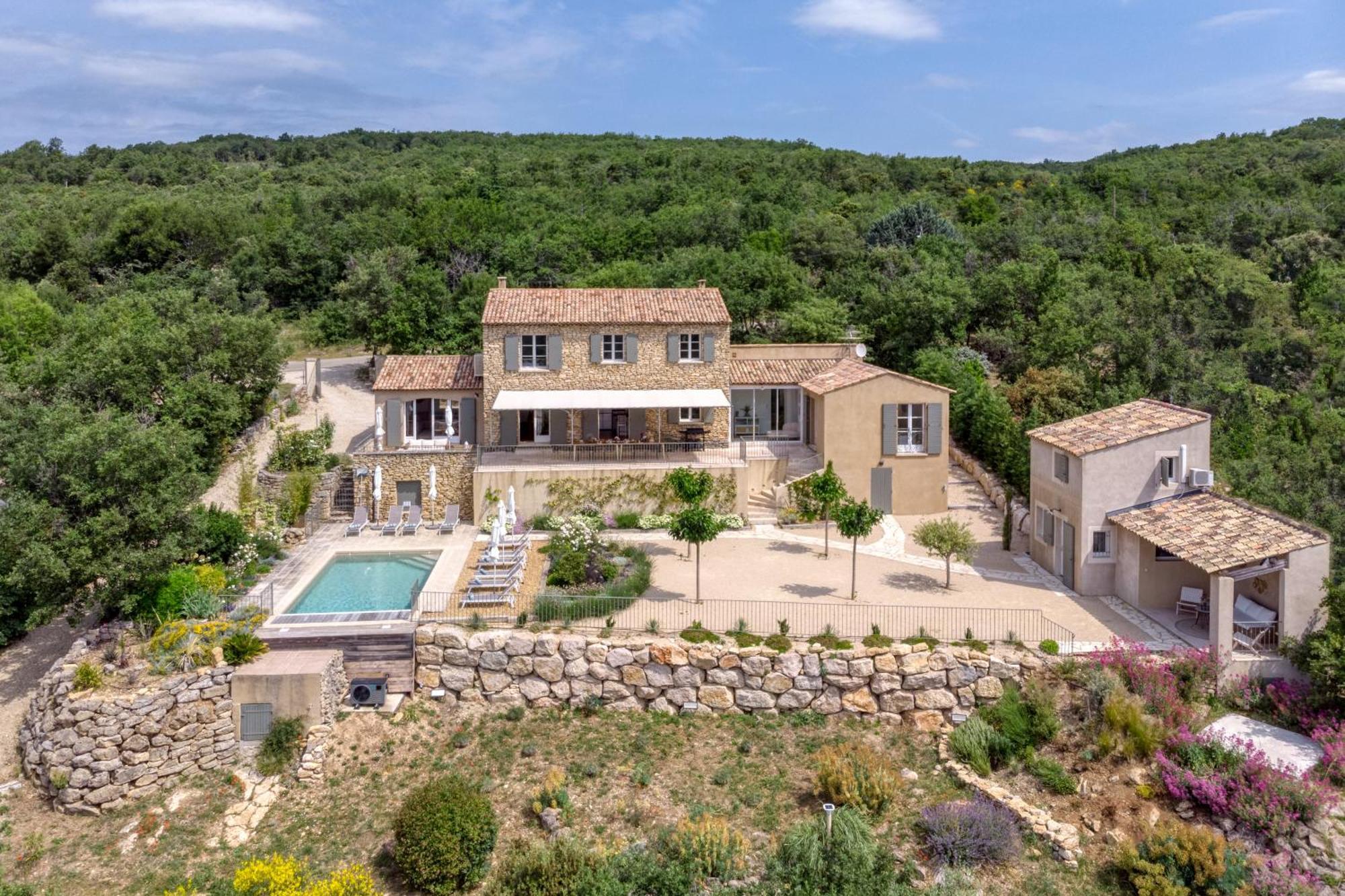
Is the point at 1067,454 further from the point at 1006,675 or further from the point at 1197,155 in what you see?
the point at 1197,155

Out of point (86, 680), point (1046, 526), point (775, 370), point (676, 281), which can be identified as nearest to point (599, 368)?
point (775, 370)

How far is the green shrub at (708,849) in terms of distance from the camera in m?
16.0

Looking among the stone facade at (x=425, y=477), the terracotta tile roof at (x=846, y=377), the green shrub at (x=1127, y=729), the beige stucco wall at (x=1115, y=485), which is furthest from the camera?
the terracotta tile roof at (x=846, y=377)

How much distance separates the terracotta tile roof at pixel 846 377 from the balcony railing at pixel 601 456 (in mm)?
3846

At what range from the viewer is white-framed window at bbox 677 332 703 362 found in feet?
113

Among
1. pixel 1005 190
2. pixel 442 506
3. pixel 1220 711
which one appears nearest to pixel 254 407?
pixel 442 506

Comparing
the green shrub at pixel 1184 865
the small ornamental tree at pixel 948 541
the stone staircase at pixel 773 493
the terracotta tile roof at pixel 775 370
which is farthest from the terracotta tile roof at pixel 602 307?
the green shrub at pixel 1184 865

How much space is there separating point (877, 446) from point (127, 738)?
24.6m

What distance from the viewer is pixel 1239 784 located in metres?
16.7

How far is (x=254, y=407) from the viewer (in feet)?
129

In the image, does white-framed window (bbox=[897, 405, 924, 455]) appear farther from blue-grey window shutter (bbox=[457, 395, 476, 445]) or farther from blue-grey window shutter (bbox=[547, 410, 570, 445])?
blue-grey window shutter (bbox=[457, 395, 476, 445])

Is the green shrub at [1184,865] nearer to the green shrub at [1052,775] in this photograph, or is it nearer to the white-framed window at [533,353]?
the green shrub at [1052,775]

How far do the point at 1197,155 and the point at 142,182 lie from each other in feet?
392

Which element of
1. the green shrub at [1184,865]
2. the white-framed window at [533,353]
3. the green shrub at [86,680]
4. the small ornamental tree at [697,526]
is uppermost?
the white-framed window at [533,353]
